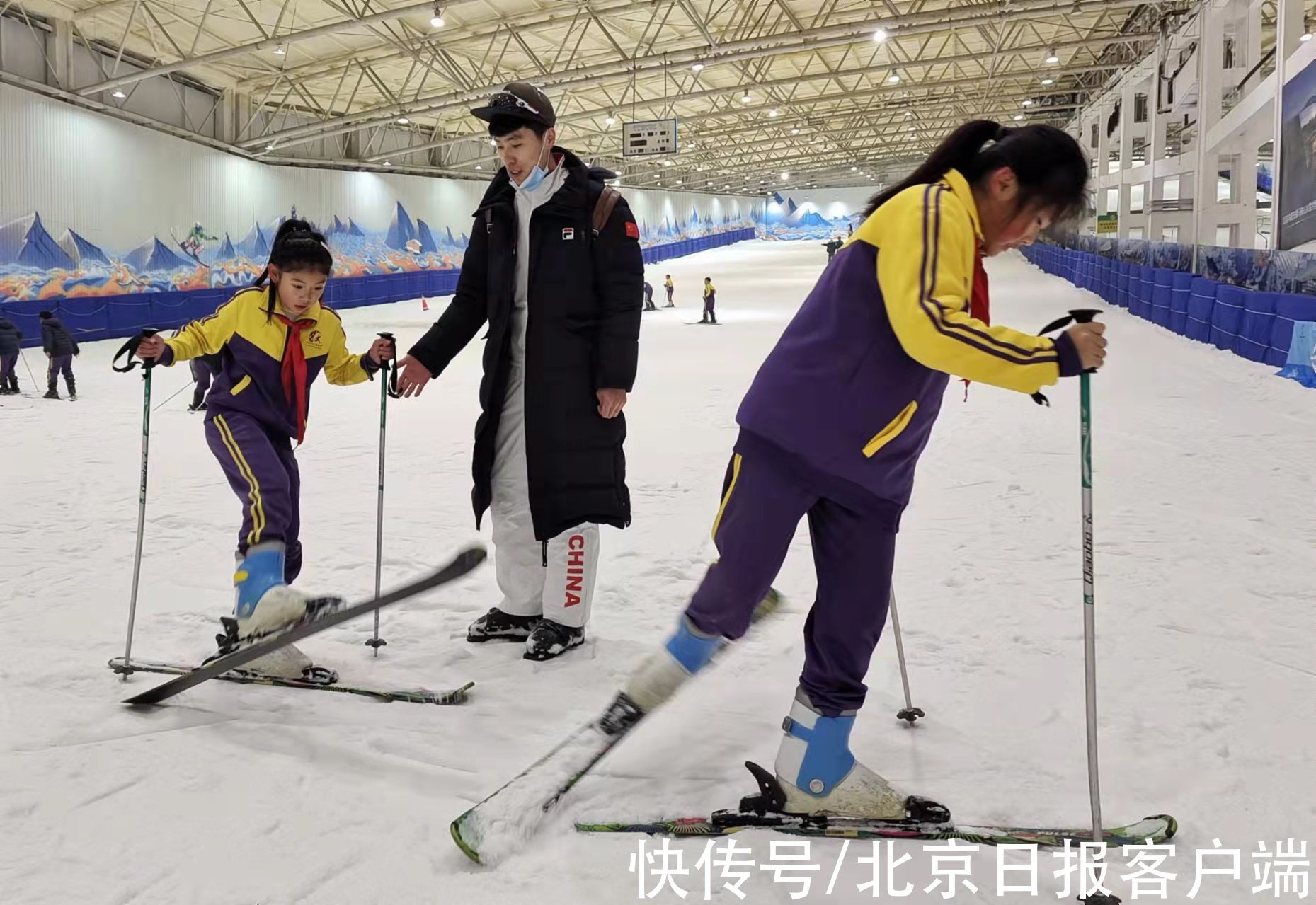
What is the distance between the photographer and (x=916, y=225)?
1847 millimetres

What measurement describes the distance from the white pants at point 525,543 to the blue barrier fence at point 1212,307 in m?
9.59

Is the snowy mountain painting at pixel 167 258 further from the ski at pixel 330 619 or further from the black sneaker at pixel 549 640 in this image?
the ski at pixel 330 619

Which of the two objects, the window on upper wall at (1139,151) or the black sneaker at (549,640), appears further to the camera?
the window on upper wall at (1139,151)

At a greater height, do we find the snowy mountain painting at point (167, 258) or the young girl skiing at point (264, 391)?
the snowy mountain painting at point (167, 258)

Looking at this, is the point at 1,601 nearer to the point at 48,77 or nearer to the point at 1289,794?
the point at 1289,794

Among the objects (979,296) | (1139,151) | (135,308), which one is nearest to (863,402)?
(979,296)

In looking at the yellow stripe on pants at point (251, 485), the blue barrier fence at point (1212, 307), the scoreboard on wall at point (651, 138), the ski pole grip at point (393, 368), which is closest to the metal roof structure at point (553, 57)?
the scoreboard on wall at point (651, 138)

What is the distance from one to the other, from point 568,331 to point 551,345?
0.07m

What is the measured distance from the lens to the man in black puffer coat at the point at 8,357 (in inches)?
417

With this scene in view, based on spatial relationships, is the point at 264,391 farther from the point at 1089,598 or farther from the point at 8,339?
the point at 8,339

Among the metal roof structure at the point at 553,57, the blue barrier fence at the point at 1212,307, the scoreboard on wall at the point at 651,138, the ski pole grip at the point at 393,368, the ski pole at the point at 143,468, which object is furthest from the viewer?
the scoreboard on wall at the point at 651,138

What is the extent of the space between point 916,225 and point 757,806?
4.29 ft

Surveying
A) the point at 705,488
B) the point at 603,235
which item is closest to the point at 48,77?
the point at 705,488

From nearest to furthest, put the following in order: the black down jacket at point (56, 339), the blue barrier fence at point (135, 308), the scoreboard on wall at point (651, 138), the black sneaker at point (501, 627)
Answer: the black sneaker at point (501, 627) → the black down jacket at point (56, 339) → the blue barrier fence at point (135, 308) → the scoreboard on wall at point (651, 138)
